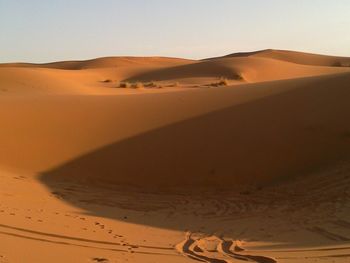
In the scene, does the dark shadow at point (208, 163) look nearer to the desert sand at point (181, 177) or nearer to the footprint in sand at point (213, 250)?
the desert sand at point (181, 177)

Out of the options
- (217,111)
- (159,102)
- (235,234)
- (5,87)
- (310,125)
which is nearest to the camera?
(235,234)

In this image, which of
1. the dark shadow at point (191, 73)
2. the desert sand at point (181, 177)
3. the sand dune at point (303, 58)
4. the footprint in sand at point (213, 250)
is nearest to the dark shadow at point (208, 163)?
the desert sand at point (181, 177)

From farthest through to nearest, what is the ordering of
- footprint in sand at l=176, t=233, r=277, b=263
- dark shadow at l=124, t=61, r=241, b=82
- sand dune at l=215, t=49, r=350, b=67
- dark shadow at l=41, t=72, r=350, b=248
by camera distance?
sand dune at l=215, t=49, r=350, b=67, dark shadow at l=124, t=61, r=241, b=82, dark shadow at l=41, t=72, r=350, b=248, footprint in sand at l=176, t=233, r=277, b=263

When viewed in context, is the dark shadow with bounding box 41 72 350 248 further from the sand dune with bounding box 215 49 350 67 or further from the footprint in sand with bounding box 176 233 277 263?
the sand dune with bounding box 215 49 350 67

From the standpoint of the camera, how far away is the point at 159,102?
16.0 m

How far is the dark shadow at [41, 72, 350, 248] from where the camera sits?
324 inches

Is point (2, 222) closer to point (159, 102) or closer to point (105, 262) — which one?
point (105, 262)

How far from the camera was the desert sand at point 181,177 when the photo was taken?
556cm

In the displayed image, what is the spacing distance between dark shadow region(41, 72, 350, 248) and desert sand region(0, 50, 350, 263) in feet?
0.12

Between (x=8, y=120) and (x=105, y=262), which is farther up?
(x=8, y=120)

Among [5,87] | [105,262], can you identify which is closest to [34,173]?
[105,262]

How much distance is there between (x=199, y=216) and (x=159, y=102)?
8.77 meters

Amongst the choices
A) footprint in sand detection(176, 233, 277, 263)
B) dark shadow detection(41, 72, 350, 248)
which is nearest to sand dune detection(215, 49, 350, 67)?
dark shadow detection(41, 72, 350, 248)

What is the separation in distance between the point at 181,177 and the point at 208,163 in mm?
787
